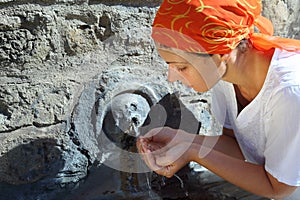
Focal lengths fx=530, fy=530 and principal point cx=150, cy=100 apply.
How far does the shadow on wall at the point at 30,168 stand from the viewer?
1590mm

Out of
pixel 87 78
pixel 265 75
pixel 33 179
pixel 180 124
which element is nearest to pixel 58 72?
pixel 87 78

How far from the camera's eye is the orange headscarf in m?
1.22

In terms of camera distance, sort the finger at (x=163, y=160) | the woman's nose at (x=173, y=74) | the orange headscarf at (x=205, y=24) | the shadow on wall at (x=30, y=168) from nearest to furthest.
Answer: the orange headscarf at (x=205, y=24) < the woman's nose at (x=173, y=74) < the finger at (x=163, y=160) < the shadow on wall at (x=30, y=168)

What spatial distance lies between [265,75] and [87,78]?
22.7 inches

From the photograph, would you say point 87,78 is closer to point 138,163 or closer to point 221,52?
point 138,163

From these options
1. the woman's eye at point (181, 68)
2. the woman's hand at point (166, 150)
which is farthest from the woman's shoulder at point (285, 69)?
the woman's hand at point (166, 150)

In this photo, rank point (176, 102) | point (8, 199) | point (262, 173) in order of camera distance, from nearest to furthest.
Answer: point (262, 173)
point (8, 199)
point (176, 102)

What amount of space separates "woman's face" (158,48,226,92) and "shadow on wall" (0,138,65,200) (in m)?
0.52

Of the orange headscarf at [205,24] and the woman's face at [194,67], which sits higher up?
the orange headscarf at [205,24]

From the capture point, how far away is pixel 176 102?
1.84 metres

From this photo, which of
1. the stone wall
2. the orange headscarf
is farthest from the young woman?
the stone wall

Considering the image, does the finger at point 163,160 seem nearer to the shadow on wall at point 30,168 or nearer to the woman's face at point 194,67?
the woman's face at point 194,67

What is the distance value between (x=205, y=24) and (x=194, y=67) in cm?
12

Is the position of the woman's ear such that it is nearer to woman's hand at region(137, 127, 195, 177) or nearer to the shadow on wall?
woman's hand at region(137, 127, 195, 177)
